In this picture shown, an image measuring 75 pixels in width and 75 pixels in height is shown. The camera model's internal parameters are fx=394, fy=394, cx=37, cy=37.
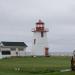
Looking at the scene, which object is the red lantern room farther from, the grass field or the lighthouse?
the grass field

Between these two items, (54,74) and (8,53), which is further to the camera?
(8,53)

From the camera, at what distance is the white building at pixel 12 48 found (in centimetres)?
9231

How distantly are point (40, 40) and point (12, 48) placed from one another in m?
9.29

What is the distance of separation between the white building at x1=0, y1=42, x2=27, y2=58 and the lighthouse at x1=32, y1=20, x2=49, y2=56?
179 inches

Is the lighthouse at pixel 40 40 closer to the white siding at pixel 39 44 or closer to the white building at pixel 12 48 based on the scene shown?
the white siding at pixel 39 44

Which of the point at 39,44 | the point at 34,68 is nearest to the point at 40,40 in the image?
the point at 39,44

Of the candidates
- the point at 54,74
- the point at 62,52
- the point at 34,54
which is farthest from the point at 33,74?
the point at 62,52

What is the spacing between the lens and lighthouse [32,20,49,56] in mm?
87550

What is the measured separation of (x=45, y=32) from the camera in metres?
89.7

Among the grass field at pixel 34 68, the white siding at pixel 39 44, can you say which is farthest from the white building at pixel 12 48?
the grass field at pixel 34 68

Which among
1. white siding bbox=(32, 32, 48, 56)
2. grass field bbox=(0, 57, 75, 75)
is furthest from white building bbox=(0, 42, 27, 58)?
grass field bbox=(0, 57, 75, 75)

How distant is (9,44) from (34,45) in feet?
33.0

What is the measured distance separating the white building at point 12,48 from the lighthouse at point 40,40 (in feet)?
14.9

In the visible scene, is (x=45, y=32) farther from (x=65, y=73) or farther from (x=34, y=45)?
(x=65, y=73)
